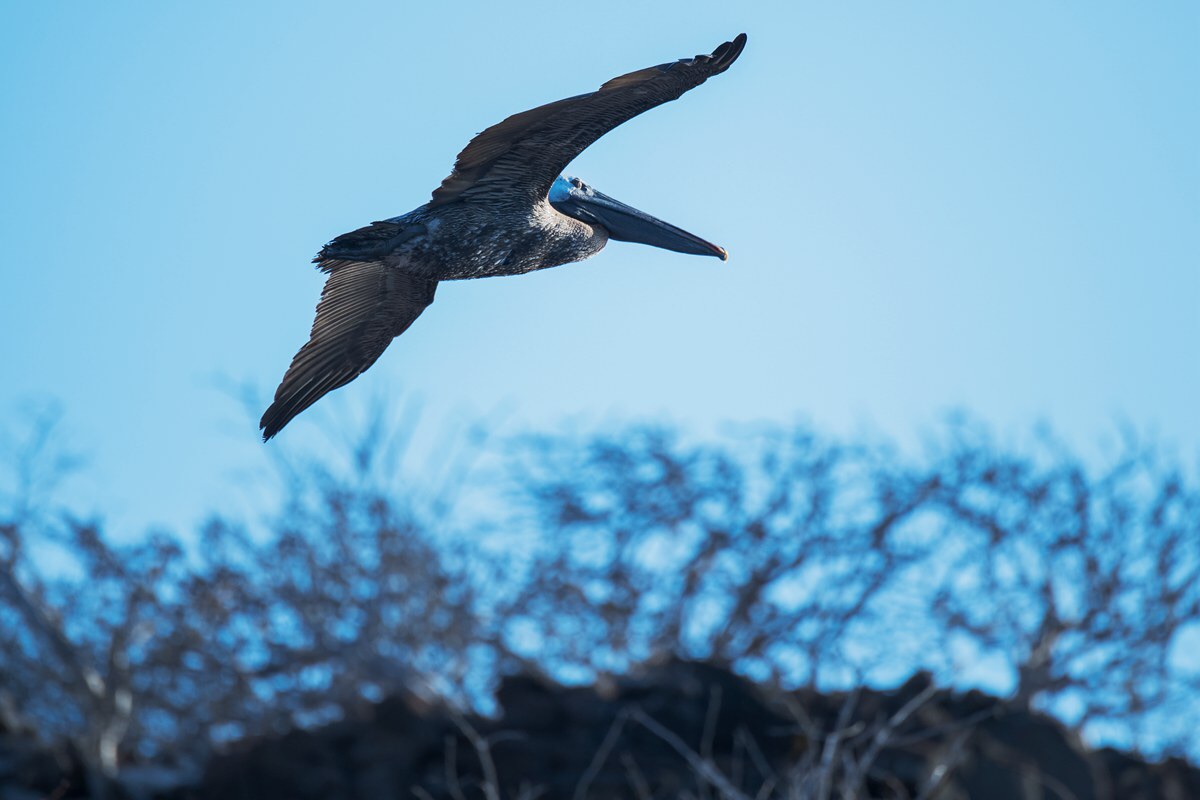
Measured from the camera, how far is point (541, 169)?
5.97 metres

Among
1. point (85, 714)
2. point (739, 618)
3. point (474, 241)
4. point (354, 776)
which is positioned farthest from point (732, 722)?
point (739, 618)

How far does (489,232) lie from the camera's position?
6.03 metres

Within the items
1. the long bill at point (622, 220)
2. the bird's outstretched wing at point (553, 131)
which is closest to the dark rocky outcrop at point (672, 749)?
the long bill at point (622, 220)

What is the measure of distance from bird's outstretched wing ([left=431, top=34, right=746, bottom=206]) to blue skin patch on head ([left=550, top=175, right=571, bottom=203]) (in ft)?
2.05

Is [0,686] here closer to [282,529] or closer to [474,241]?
[282,529]

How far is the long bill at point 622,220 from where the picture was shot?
6.70m

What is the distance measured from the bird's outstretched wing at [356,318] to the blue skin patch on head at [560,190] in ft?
2.01

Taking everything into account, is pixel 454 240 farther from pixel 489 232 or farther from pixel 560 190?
pixel 560 190

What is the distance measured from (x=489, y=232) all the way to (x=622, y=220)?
2.83 ft

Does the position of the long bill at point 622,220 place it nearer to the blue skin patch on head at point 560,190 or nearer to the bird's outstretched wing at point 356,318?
the blue skin patch on head at point 560,190

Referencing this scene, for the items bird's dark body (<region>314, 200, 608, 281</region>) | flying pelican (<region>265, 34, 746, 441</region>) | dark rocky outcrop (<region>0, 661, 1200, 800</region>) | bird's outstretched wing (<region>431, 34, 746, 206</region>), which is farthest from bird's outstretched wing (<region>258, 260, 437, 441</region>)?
dark rocky outcrop (<region>0, 661, 1200, 800</region>)

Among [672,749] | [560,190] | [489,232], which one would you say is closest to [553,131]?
[489,232]

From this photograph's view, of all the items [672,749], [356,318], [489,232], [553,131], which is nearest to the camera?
[553,131]

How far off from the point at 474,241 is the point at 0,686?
1061 cm
